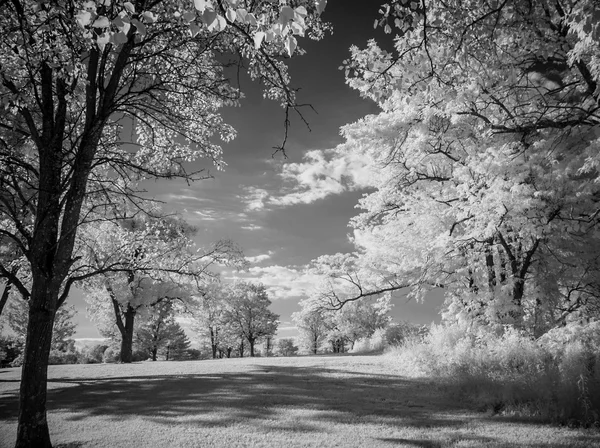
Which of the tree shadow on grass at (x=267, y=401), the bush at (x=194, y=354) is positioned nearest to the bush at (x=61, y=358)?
the bush at (x=194, y=354)

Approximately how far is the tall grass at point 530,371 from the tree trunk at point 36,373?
8.55m

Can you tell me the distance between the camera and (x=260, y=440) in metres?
6.11

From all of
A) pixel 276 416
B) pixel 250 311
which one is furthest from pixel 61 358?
pixel 276 416

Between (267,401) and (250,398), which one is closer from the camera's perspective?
(267,401)

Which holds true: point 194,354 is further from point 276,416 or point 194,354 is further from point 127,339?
point 276,416

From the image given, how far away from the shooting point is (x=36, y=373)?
6223 mm

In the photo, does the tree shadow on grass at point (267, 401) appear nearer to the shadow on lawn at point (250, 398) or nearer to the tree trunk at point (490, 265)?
the shadow on lawn at point (250, 398)

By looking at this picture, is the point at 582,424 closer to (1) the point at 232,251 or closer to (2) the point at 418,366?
(2) the point at 418,366

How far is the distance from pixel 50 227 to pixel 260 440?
544 centimetres

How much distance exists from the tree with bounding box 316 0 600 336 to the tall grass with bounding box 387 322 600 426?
1.31m

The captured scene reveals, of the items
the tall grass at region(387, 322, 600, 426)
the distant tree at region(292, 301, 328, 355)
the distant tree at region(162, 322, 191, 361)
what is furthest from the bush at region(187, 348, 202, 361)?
the tall grass at region(387, 322, 600, 426)

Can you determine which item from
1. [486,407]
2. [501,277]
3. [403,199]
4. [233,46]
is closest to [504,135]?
[403,199]

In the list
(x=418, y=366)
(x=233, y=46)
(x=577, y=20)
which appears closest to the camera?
(x=577, y=20)

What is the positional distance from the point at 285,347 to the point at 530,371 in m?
72.0
